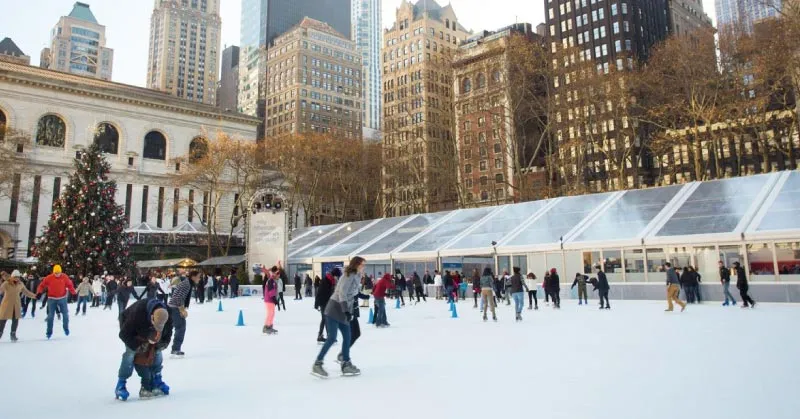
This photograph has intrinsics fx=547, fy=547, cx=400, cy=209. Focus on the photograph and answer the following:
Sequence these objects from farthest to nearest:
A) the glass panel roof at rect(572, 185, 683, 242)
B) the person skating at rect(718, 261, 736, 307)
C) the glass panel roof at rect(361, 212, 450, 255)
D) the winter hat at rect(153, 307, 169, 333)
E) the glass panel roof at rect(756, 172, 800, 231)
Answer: the glass panel roof at rect(361, 212, 450, 255) → the glass panel roof at rect(572, 185, 683, 242) → the glass panel roof at rect(756, 172, 800, 231) → the person skating at rect(718, 261, 736, 307) → the winter hat at rect(153, 307, 169, 333)

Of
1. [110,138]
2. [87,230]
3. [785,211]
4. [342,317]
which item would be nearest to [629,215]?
[785,211]

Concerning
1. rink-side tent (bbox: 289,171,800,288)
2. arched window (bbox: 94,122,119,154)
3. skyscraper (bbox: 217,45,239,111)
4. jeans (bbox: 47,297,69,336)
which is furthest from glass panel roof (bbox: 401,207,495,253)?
skyscraper (bbox: 217,45,239,111)

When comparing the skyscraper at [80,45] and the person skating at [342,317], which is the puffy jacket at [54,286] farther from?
the skyscraper at [80,45]

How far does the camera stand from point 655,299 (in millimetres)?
20609

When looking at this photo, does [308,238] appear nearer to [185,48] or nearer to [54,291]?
[54,291]

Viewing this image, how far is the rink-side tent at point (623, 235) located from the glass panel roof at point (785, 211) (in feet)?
0.11

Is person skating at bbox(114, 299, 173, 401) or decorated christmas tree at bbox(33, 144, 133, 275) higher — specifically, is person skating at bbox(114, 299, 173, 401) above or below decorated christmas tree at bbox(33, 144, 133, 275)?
below

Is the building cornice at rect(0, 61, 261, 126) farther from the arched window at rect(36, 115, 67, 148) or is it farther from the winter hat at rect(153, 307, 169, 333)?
the winter hat at rect(153, 307, 169, 333)

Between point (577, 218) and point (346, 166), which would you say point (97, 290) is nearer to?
point (577, 218)

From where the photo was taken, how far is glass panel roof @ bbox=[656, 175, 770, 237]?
20.7 metres

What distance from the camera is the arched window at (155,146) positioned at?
64.4 meters

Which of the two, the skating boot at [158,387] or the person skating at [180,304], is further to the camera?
the person skating at [180,304]

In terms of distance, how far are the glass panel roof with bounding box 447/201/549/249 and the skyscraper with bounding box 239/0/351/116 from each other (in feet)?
400

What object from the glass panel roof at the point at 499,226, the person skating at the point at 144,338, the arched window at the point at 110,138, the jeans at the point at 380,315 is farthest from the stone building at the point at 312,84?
the person skating at the point at 144,338
